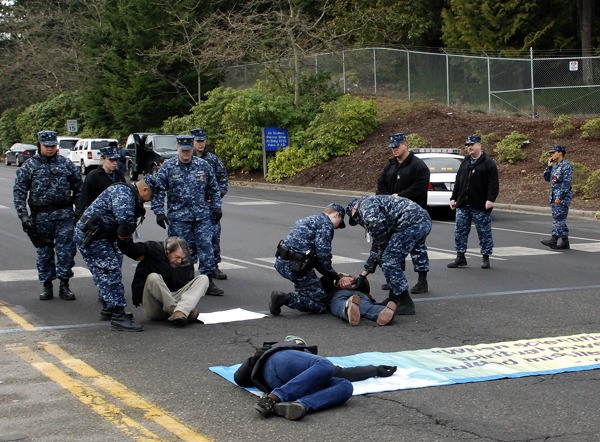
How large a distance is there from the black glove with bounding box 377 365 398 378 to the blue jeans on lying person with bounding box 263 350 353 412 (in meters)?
0.72

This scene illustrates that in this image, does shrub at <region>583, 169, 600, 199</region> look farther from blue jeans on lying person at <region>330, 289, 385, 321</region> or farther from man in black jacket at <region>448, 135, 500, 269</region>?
blue jeans on lying person at <region>330, 289, 385, 321</region>

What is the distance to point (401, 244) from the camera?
10727 mm

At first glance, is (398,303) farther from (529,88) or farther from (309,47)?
(309,47)

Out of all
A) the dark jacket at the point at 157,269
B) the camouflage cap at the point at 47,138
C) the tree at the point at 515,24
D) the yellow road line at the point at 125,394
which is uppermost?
the tree at the point at 515,24

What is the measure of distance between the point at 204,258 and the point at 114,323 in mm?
2364

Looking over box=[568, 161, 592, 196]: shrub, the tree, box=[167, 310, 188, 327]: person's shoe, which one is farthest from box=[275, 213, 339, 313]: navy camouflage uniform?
the tree

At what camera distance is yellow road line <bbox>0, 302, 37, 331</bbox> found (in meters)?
10.3

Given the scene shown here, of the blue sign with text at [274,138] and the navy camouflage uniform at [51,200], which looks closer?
the navy camouflage uniform at [51,200]

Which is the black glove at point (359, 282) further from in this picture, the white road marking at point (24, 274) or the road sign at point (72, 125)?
the road sign at point (72, 125)

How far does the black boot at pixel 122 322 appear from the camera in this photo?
9930mm

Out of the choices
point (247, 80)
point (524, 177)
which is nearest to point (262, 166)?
point (247, 80)

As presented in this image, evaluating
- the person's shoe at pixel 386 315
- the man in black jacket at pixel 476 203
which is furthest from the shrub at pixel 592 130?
the person's shoe at pixel 386 315

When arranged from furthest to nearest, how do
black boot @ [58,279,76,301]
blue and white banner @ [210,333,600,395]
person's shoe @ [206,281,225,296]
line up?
person's shoe @ [206,281,225,296] < black boot @ [58,279,76,301] < blue and white banner @ [210,333,600,395]

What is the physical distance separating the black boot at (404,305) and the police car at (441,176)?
1188 cm
